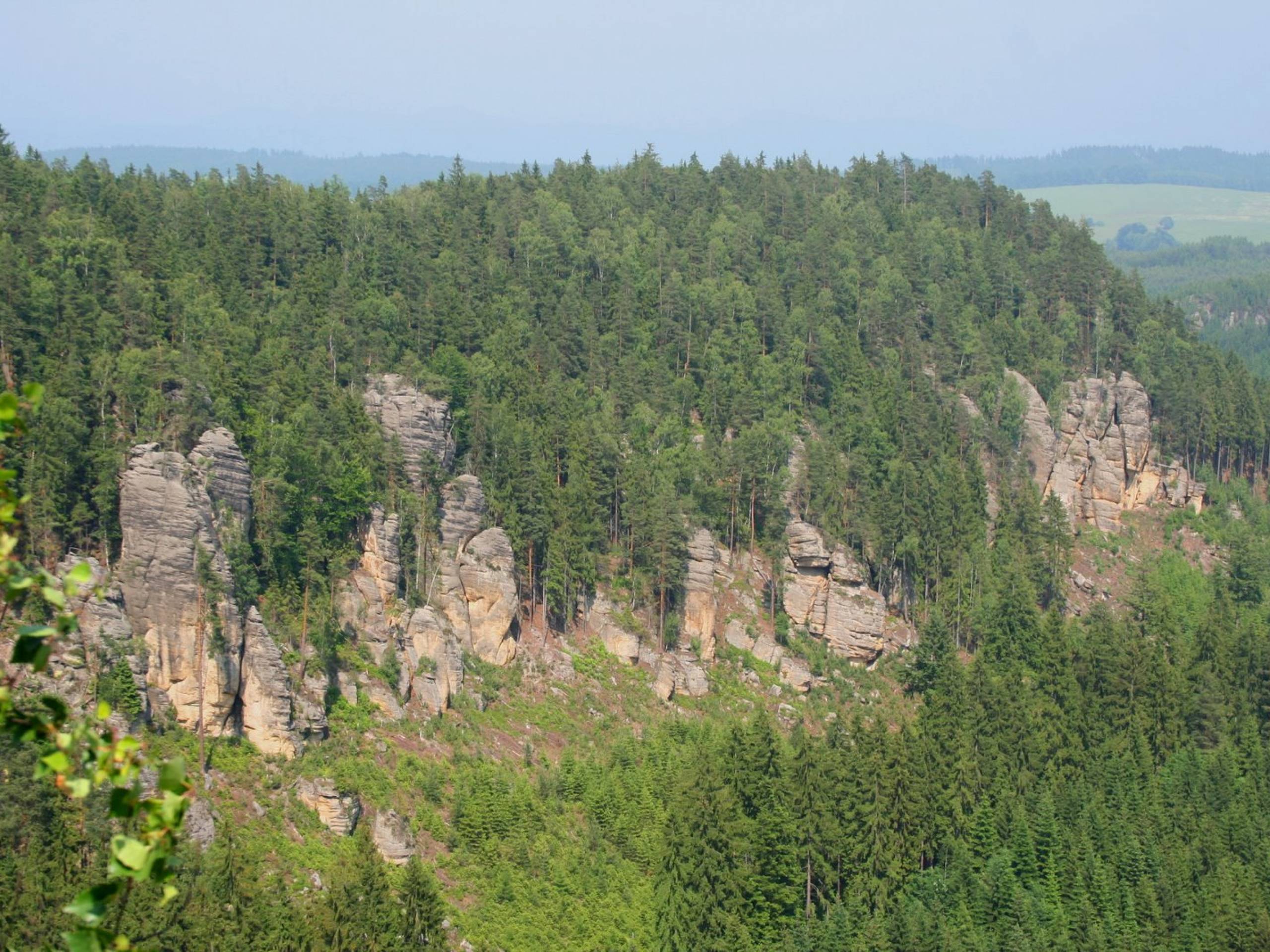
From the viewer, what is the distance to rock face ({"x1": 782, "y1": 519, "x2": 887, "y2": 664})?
7331 cm

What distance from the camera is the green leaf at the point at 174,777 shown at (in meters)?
6.62

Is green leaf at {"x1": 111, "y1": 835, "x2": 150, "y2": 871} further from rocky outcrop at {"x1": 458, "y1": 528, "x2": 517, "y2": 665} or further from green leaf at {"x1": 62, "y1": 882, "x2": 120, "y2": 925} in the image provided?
rocky outcrop at {"x1": 458, "y1": 528, "x2": 517, "y2": 665}

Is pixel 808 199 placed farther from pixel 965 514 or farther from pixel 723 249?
pixel 965 514

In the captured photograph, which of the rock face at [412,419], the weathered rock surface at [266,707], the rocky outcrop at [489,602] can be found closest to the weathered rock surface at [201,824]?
the weathered rock surface at [266,707]

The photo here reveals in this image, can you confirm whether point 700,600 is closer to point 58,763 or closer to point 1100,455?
point 1100,455

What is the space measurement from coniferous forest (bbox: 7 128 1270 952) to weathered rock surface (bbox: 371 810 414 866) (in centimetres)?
99

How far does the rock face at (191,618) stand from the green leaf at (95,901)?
140ft

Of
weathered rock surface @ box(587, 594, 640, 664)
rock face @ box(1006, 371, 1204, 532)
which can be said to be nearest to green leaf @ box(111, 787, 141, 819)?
weathered rock surface @ box(587, 594, 640, 664)

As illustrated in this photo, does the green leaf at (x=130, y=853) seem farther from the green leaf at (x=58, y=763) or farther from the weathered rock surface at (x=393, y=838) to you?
the weathered rock surface at (x=393, y=838)

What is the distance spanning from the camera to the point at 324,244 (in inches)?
3191

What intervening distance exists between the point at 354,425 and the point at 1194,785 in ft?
135

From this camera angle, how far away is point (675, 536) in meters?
67.7

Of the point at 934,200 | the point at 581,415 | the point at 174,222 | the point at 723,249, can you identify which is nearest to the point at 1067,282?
the point at 934,200

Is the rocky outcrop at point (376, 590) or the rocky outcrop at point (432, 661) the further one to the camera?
the rocky outcrop at point (376, 590)
